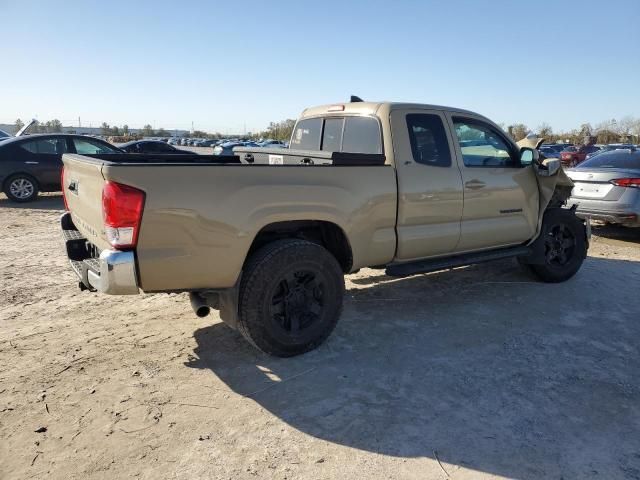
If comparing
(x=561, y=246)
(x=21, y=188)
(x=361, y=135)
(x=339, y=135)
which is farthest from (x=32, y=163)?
(x=561, y=246)

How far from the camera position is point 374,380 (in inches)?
137

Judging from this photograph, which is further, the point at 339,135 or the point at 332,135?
the point at 332,135

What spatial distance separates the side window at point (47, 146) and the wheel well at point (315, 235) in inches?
382

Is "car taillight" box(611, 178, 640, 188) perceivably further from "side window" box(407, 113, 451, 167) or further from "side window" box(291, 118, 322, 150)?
"side window" box(291, 118, 322, 150)

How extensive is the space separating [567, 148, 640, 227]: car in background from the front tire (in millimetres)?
11494

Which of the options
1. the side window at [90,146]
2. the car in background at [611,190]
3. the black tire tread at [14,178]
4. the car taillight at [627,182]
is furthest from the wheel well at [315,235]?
the black tire tread at [14,178]

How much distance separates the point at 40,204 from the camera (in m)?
11.3

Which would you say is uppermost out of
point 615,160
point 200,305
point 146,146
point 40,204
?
point 615,160

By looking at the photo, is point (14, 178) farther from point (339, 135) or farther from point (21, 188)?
point (339, 135)

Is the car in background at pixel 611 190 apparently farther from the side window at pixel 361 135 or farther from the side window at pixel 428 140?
the side window at pixel 361 135

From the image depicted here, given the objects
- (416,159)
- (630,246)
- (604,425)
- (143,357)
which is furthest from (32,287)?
(630,246)

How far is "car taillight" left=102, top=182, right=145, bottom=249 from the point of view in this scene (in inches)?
117

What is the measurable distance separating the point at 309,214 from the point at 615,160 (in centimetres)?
717

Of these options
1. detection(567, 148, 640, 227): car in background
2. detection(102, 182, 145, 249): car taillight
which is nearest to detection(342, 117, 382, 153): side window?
detection(102, 182, 145, 249): car taillight
